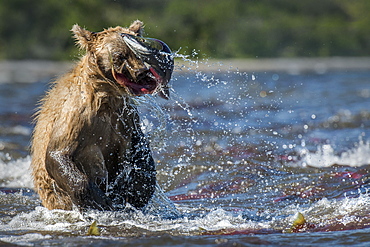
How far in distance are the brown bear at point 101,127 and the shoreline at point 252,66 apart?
57.9 ft

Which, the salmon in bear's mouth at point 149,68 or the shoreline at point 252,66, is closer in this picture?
the salmon in bear's mouth at point 149,68

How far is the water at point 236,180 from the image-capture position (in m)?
5.11

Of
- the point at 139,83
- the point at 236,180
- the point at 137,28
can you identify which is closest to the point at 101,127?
the point at 139,83

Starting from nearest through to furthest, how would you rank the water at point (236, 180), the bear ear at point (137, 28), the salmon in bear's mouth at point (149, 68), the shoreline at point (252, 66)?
the salmon in bear's mouth at point (149, 68), the water at point (236, 180), the bear ear at point (137, 28), the shoreline at point (252, 66)

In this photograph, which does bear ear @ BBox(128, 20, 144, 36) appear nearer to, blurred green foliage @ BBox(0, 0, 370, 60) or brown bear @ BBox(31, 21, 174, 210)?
brown bear @ BBox(31, 21, 174, 210)

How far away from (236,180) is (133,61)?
2.98 metres

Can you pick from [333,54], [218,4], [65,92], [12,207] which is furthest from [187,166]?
[218,4]

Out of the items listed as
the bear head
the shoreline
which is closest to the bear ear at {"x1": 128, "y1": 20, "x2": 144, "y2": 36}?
the bear head

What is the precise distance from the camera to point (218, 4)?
34250 mm

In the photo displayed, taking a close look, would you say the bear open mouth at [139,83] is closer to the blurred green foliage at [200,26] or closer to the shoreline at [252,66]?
the shoreline at [252,66]

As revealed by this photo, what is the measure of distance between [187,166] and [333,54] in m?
23.2

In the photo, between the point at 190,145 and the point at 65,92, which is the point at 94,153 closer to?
the point at 65,92

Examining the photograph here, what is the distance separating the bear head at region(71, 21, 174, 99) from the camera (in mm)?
4840

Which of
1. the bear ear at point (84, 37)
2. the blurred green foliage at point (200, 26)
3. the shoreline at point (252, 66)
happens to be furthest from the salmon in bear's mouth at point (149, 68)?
the blurred green foliage at point (200, 26)
